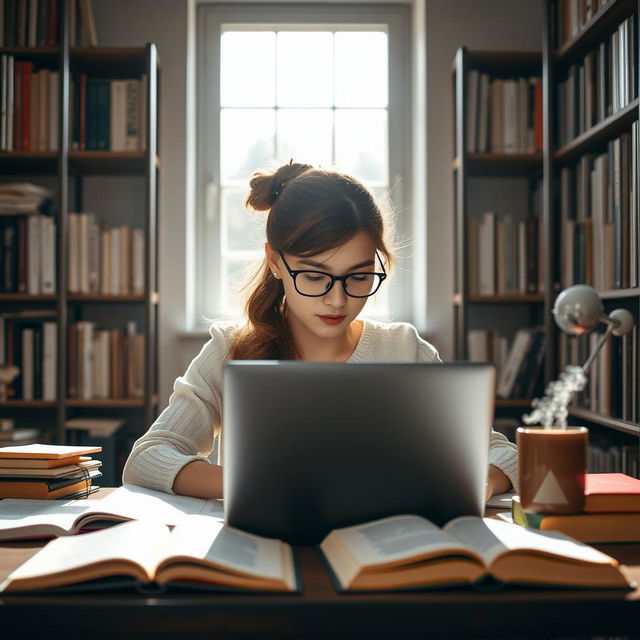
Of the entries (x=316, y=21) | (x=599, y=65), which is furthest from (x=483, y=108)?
(x=316, y=21)

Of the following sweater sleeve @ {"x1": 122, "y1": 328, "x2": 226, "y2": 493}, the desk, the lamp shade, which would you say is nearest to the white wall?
sweater sleeve @ {"x1": 122, "y1": 328, "x2": 226, "y2": 493}

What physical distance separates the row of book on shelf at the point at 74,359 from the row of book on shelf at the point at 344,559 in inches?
81.1

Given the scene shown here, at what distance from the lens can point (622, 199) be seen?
2123 millimetres

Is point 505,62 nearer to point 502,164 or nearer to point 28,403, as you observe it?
point 502,164

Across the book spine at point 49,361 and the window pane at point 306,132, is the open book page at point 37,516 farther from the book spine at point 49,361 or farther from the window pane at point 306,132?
the window pane at point 306,132

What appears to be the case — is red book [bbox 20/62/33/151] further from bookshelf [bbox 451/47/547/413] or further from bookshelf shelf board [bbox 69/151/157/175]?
bookshelf [bbox 451/47/547/413]

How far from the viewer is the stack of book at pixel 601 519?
853mm

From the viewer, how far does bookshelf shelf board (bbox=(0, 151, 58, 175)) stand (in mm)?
2702

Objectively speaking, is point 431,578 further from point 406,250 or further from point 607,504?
point 406,250

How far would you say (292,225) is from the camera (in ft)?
4.66

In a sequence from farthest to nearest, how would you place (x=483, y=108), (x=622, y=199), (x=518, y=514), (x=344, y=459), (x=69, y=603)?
(x=483, y=108) → (x=622, y=199) → (x=518, y=514) → (x=344, y=459) → (x=69, y=603)

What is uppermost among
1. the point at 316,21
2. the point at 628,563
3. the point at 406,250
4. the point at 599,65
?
the point at 316,21

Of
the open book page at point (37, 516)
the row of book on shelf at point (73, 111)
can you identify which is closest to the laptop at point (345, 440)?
the open book page at point (37, 516)

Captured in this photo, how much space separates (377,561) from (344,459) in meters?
0.13
